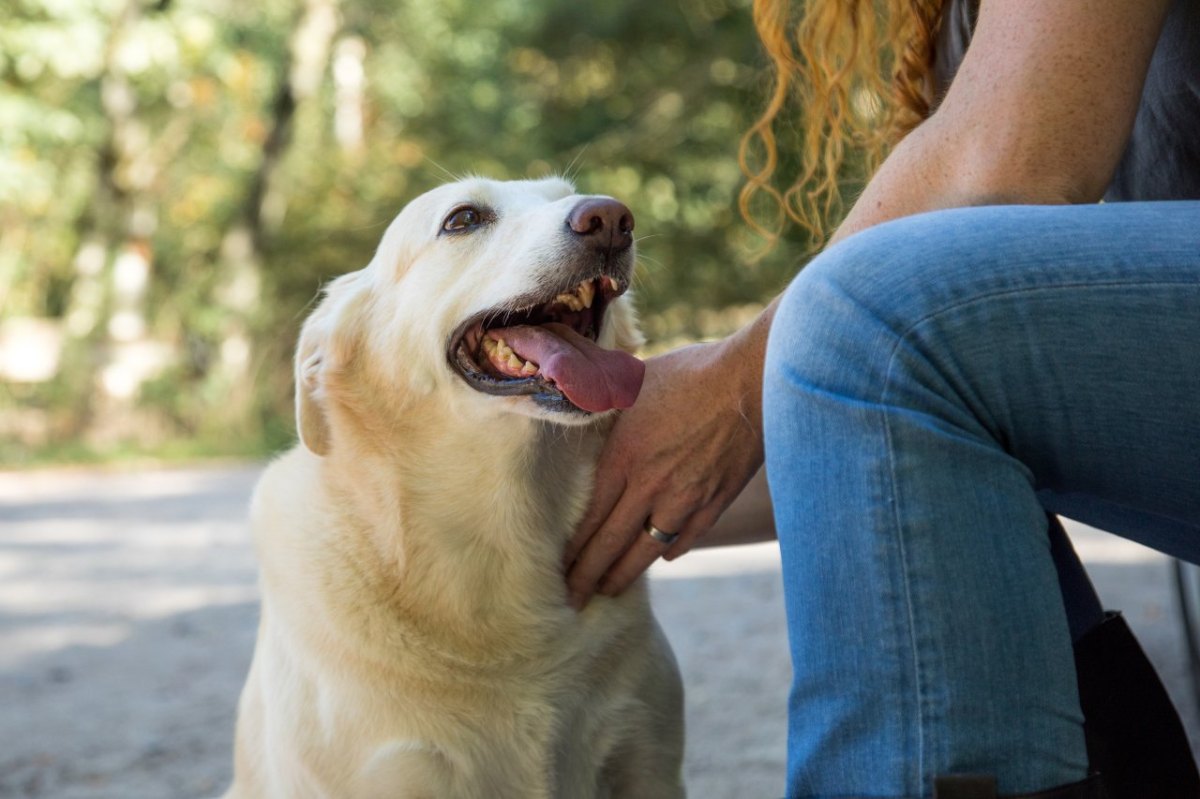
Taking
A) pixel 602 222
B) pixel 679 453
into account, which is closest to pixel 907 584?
pixel 679 453

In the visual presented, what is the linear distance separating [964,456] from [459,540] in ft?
3.79

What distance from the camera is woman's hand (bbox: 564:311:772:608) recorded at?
1.86 meters

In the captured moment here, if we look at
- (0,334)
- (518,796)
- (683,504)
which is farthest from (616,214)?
(0,334)

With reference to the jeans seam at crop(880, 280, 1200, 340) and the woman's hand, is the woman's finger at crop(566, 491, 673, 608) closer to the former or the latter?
the woman's hand

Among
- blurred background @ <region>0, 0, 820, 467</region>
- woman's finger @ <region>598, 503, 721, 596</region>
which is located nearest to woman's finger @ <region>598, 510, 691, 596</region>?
woman's finger @ <region>598, 503, 721, 596</region>

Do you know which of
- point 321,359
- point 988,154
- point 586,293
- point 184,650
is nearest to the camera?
point 988,154

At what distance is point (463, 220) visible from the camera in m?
2.33

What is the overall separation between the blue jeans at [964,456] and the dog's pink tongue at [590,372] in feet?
2.29

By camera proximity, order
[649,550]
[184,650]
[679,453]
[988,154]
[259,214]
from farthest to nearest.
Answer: [259,214]
[184,650]
[649,550]
[679,453]
[988,154]

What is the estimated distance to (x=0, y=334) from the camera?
12656mm

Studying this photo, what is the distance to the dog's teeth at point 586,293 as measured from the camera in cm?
216

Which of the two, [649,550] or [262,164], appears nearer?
[649,550]

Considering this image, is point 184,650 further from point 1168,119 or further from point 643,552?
point 1168,119

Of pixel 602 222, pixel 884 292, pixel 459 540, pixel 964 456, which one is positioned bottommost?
pixel 459 540
